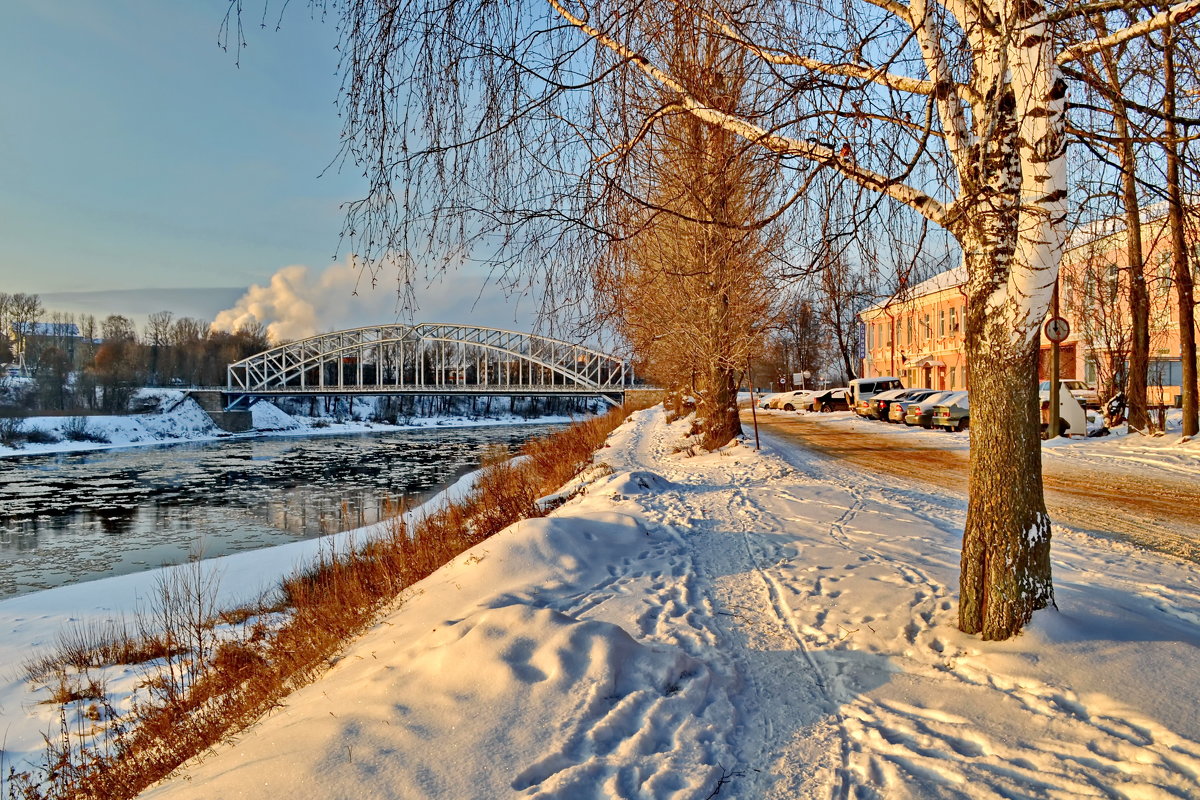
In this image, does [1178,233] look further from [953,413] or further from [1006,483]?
[953,413]

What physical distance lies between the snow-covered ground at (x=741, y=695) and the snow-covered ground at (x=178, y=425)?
156 feet

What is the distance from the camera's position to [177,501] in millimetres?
22438

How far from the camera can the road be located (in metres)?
7.50

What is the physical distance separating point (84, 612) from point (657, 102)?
10.8 metres

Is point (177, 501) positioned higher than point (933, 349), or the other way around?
point (933, 349)

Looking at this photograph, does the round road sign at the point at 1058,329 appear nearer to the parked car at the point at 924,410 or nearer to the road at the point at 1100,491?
the road at the point at 1100,491

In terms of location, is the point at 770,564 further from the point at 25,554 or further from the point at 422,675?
the point at 25,554

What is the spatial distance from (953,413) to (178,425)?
187ft

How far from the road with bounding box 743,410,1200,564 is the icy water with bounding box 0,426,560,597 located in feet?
34.5

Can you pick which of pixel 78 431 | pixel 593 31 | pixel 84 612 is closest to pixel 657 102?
pixel 593 31

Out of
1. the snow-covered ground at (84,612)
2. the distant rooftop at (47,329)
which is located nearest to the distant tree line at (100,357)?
the distant rooftop at (47,329)

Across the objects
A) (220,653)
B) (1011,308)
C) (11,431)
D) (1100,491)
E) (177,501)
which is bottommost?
(177,501)

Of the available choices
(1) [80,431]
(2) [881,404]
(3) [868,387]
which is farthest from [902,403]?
(1) [80,431]

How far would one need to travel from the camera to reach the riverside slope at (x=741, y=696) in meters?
2.75
